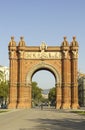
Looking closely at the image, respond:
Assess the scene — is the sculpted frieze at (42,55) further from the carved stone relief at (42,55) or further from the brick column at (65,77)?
the brick column at (65,77)

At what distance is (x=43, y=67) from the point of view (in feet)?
231

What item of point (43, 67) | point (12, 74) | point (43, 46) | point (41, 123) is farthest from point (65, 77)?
point (41, 123)

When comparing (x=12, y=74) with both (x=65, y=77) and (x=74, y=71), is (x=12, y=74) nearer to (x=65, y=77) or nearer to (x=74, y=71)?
(x=65, y=77)

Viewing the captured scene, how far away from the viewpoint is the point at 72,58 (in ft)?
229

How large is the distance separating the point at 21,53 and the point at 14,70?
361cm

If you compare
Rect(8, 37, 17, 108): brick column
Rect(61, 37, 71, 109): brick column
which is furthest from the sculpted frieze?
Rect(8, 37, 17, 108): brick column

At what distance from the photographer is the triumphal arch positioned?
6894 cm

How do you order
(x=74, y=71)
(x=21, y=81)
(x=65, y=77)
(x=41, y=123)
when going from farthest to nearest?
(x=21, y=81) → (x=65, y=77) → (x=74, y=71) → (x=41, y=123)

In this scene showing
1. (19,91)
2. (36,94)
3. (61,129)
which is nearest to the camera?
(61,129)

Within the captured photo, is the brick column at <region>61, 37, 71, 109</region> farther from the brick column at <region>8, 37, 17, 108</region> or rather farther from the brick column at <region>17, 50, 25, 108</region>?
the brick column at <region>8, 37, 17, 108</region>

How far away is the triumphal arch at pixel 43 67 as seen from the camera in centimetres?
6894

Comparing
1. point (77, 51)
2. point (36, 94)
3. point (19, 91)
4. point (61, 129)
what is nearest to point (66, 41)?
point (77, 51)

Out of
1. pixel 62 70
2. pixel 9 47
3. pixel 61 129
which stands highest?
pixel 9 47

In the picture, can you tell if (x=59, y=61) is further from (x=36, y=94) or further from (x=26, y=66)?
(x=36, y=94)
